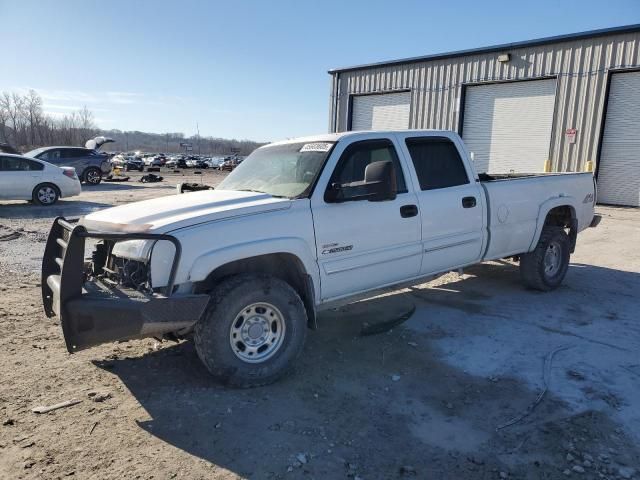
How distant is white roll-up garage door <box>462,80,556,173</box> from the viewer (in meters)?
17.4

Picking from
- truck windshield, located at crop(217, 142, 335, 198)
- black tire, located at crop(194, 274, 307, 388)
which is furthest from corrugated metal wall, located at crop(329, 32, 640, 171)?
black tire, located at crop(194, 274, 307, 388)

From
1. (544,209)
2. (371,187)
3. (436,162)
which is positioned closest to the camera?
(371,187)

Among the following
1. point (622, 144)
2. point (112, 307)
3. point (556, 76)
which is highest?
point (556, 76)

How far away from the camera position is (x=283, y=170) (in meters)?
4.55

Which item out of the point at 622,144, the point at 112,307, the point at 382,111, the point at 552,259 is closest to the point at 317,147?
the point at 112,307

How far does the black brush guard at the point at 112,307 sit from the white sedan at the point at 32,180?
39.7 ft

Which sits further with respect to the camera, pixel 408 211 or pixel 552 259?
pixel 552 259

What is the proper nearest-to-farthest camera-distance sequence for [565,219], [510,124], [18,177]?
[565,219] < [18,177] < [510,124]

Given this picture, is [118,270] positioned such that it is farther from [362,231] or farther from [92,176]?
[92,176]

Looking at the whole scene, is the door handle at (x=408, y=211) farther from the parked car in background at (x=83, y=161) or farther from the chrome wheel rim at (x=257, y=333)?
the parked car in background at (x=83, y=161)

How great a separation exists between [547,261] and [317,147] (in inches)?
145

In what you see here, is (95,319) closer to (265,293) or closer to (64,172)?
(265,293)

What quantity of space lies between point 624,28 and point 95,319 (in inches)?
668

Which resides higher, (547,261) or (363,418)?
(547,261)
